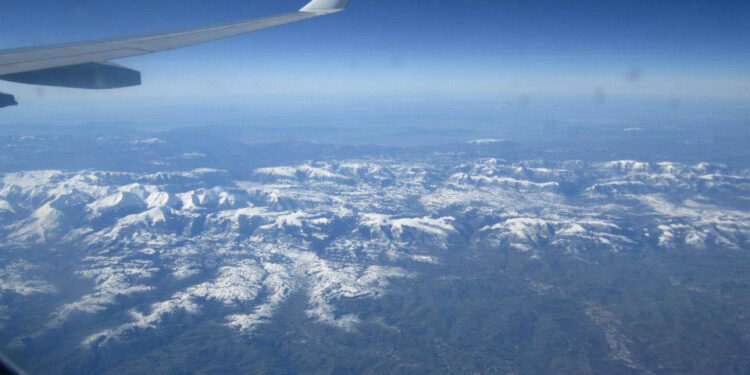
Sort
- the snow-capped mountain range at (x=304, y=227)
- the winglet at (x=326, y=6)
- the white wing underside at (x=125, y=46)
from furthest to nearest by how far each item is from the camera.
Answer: the snow-capped mountain range at (x=304, y=227), the winglet at (x=326, y=6), the white wing underside at (x=125, y=46)

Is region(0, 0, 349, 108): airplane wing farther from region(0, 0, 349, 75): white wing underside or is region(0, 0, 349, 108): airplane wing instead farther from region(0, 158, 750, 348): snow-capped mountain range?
region(0, 158, 750, 348): snow-capped mountain range

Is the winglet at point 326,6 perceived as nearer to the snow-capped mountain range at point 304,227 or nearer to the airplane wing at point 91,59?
the airplane wing at point 91,59

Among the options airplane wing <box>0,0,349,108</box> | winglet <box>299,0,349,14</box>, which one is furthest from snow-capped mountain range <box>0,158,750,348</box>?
airplane wing <box>0,0,349,108</box>

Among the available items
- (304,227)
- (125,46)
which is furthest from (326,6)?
(304,227)

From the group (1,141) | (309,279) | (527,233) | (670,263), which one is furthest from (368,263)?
(1,141)

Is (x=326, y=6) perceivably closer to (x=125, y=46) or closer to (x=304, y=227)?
(x=125, y=46)

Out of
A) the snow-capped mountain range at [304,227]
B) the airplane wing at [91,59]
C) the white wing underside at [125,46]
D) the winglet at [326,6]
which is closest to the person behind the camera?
the airplane wing at [91,59]

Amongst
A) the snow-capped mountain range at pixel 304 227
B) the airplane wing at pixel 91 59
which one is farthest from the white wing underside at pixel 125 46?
the snow-capped mountain range at pixel 304 227
